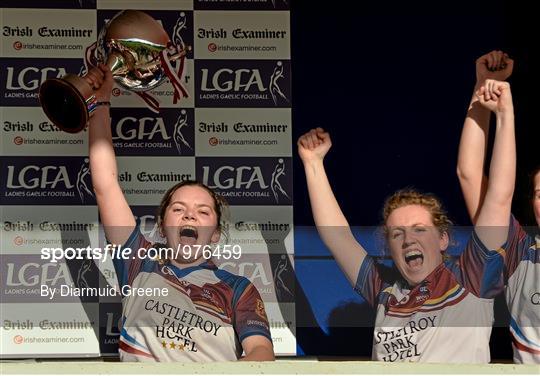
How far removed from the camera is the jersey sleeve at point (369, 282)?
4.74m

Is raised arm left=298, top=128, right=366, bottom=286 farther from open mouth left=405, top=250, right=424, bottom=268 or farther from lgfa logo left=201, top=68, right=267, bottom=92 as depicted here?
lgfa logo left=201, top=68, right=267, bottom=92

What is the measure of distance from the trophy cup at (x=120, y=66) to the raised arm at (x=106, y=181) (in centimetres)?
6

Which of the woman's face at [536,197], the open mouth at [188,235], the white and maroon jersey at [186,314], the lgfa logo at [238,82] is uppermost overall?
the lgfa logo at [238,82]

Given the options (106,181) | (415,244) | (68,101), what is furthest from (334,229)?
(68,101)

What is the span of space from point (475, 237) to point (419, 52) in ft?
4.20

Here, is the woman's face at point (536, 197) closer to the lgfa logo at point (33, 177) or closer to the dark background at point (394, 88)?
the dark background at point (394, 88)

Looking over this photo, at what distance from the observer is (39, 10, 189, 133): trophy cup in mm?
4801

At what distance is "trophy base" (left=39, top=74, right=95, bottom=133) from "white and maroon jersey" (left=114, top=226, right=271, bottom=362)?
0.52 m

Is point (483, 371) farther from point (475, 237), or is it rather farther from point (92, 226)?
point (92, 226)

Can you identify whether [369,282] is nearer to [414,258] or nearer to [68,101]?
[414,258]

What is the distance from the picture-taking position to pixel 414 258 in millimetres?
4613

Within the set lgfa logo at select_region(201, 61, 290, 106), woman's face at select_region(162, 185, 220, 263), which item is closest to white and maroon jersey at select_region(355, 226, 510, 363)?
woman's face at select_region(162, 185, 220, 263)

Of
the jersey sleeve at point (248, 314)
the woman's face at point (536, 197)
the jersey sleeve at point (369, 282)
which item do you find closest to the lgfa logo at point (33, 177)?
the jersey sleeve at point (248, 314)

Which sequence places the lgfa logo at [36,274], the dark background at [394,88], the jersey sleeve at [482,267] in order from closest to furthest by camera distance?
the jersey sleeve at [482,267] → the lgfa logo at [36,274] → the dark background at [394,88]
